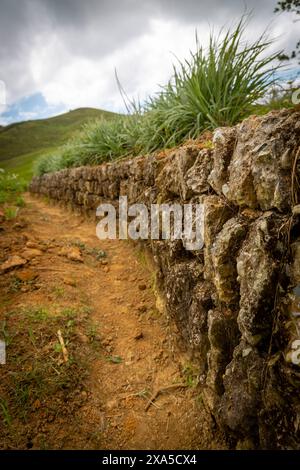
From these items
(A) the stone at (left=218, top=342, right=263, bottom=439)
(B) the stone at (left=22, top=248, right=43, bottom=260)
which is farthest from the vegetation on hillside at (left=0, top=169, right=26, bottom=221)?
(A) the stone at (left=218, top=342, right=263, bottom=439)

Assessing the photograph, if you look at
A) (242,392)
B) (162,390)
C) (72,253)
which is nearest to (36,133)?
(72,253)

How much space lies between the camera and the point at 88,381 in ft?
5.98

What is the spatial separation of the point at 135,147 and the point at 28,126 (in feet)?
179

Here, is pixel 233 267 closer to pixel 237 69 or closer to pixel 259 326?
pixel 259 326

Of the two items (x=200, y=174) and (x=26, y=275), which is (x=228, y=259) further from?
(x=26, y=275)

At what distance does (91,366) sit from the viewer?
6.30 feet

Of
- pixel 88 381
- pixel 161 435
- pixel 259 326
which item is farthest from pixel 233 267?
pixel 88 381

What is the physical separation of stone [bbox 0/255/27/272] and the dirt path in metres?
0.04

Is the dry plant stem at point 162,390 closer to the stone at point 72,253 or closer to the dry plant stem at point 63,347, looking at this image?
the dry plant stem at point 63,347

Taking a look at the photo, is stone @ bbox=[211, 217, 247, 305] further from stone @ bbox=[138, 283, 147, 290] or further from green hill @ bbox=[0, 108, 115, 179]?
green hill @ bbox=[0, 108, 115, 179]

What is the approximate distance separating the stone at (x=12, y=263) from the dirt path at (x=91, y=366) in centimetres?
4

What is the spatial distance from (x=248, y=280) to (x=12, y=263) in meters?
2.41

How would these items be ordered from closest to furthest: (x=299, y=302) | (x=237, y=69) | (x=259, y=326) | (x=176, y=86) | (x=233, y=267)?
1. (x=299, y=302)
2. (x=259, y=326)
3. (x=233, y=267)
4. (x=237, y=69)
5. (x=176, y=86)

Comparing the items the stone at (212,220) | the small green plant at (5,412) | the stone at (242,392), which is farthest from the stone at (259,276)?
the small green plant at (5,412)
